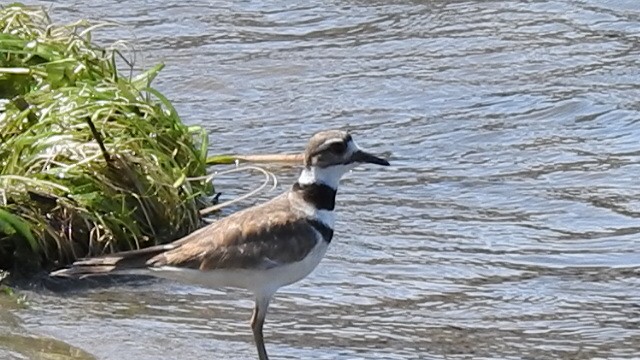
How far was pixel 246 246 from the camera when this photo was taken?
6211 millimetres

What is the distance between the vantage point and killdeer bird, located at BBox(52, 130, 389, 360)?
6094 millimetres

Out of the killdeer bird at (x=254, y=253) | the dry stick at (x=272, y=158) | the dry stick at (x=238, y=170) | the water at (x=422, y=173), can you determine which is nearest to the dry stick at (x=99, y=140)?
the dry stick at (x=238, y=170)

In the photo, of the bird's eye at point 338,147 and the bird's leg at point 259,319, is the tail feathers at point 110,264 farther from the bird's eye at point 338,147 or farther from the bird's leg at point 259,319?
the bird's eye at point 338,147

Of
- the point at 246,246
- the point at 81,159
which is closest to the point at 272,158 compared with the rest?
the point at 81,159

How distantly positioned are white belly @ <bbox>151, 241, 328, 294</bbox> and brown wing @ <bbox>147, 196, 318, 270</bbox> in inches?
0.9

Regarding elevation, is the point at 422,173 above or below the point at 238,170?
below

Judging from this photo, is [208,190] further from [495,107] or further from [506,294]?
[495,107]

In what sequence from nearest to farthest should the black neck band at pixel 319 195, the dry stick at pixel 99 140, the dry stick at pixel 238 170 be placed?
the black neck band at pixel 319 195
the dry stick at pixel 99 140
the dry stick at pixel 238 170

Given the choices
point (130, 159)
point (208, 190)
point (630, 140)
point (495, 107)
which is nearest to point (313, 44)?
point (495, 107)

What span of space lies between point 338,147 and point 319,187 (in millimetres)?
179

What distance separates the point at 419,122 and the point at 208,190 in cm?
225

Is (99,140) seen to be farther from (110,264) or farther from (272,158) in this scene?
(272,158)

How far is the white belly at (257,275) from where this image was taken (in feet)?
20.2

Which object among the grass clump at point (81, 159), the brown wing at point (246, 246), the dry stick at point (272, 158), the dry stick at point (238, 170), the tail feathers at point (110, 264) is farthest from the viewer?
the dry stick at point (272, 158)
